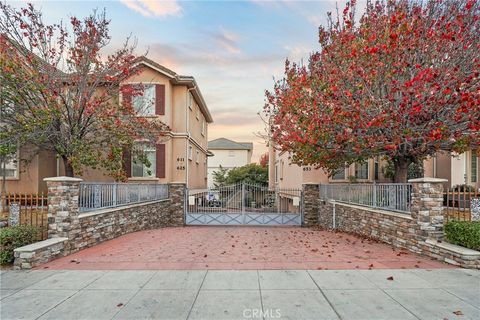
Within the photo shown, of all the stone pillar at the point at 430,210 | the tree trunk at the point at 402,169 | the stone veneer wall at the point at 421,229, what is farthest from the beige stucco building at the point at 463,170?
the stone pillar at the point at 430,210

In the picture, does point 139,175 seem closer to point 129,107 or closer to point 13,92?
point 129,107

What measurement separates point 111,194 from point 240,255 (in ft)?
16.9

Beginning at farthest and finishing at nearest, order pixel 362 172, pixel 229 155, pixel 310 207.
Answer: pixel 229 155
pixel 362 172
pixel 310 207

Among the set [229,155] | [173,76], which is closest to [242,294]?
[173,76]

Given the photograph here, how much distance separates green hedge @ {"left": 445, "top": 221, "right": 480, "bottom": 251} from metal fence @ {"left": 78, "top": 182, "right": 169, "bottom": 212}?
9401 millimetres

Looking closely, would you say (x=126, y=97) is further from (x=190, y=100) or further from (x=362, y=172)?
(x=362, y=172)

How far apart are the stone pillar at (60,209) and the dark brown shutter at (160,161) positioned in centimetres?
786

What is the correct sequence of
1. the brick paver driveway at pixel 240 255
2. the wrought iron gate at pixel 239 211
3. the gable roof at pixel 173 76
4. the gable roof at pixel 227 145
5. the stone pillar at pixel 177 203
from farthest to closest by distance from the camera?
1. the gable roof at pixel 227 145
2. the gable roof at pixel 173 76
3. the stone pillar at pixel 177 203
4. the wrought iron gate at pixel 239 211
5. the brick paver driveway at pixel 240 255

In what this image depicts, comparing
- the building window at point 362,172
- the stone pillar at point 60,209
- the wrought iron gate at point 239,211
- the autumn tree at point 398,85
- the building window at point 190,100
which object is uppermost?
the building window at point 190,100

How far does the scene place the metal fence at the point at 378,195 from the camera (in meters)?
7.98

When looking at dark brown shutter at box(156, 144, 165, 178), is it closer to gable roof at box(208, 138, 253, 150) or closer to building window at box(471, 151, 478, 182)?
building window at box(471, 151, 478, 182)

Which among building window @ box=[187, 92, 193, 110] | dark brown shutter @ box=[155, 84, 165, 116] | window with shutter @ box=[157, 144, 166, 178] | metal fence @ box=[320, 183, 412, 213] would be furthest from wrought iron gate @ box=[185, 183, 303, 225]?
building window @ box=[187, 92, 193, 110]

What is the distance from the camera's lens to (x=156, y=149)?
15555 mm

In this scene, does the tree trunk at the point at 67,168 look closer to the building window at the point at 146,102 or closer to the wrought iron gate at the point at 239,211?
the building window at the point at 146,102
